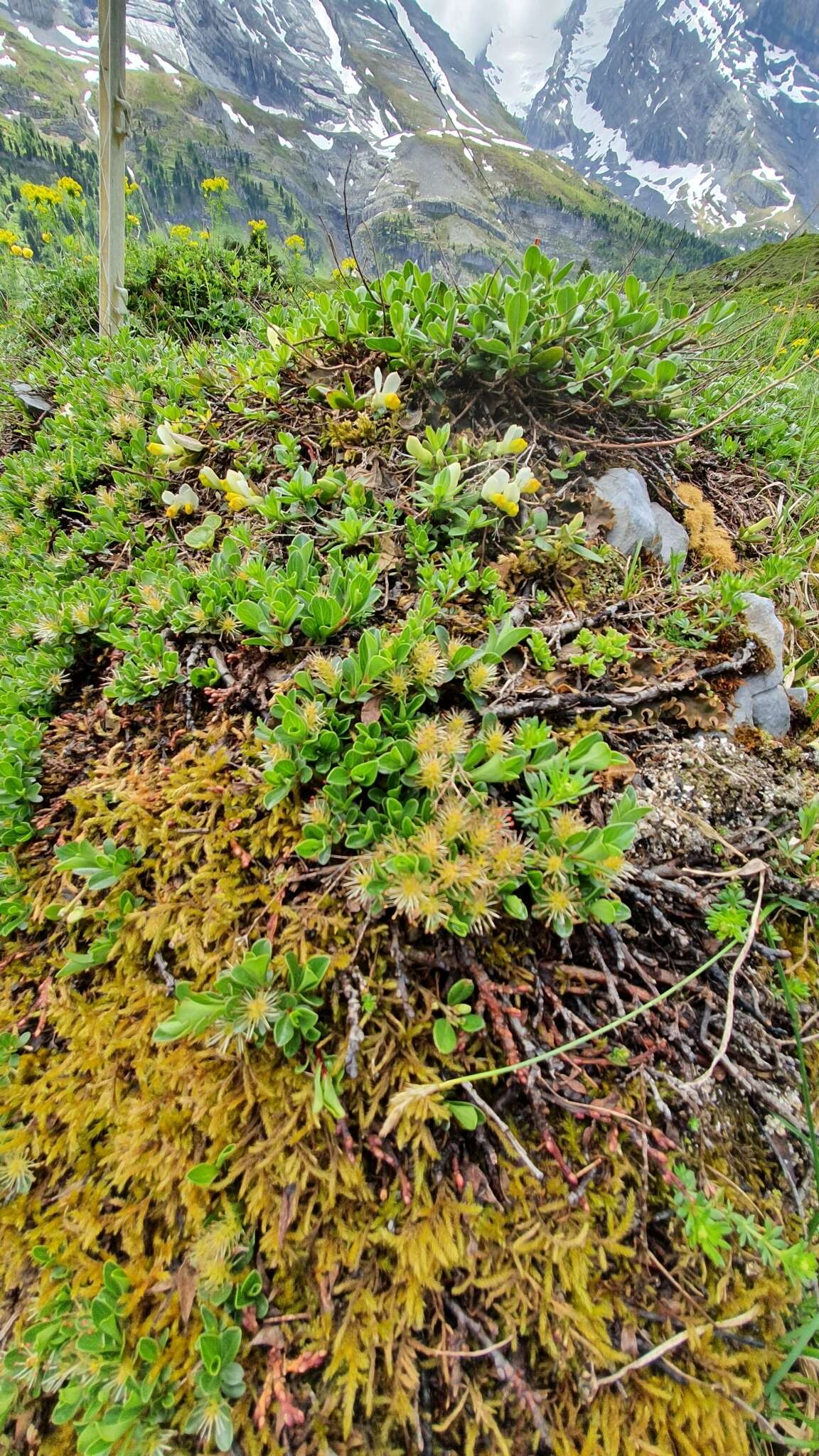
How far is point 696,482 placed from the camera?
3.04 meters

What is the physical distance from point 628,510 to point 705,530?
459mm

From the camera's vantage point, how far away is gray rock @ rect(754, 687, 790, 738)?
233 centimetres

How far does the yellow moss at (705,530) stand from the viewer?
2.72 metres

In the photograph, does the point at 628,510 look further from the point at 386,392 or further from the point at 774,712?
the point at 386,392

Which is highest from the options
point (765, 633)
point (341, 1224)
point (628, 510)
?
point (628, 510)

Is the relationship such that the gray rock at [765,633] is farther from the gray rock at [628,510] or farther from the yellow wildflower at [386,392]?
the yellow wildflower at [386,392]

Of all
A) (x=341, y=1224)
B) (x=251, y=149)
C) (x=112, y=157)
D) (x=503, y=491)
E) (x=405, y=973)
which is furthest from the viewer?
(x=251, y=149)

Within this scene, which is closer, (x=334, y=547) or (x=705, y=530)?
(x=334, y=547)

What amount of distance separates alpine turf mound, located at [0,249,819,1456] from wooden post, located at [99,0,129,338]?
2.78m

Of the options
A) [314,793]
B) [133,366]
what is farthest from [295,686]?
[133,366]

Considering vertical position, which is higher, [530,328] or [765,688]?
[530,328]

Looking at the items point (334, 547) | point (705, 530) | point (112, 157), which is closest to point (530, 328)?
point (705, 530)

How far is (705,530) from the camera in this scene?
9.17 ft

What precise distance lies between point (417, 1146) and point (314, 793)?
0.94 metres
